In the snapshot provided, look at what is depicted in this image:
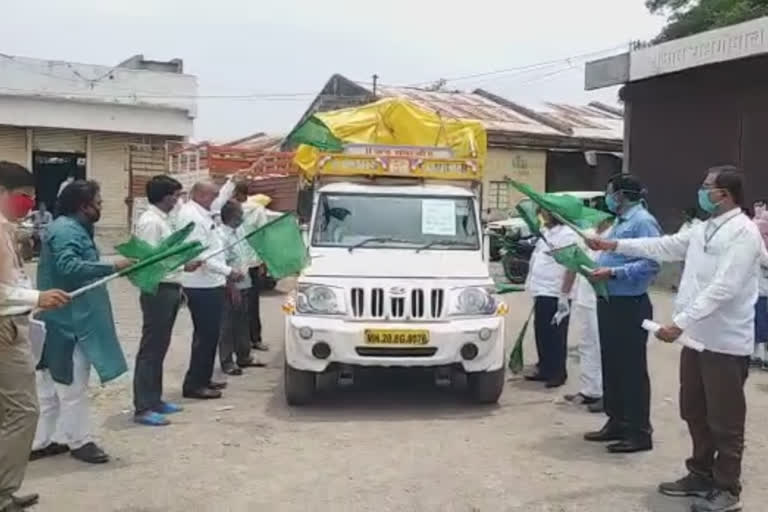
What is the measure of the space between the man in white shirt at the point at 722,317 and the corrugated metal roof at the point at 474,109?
2191cm

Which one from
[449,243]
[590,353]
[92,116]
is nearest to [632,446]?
[590,353]

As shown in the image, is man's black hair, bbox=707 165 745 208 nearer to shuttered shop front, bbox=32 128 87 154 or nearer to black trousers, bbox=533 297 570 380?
black trousers, bbox=533 297 570 380

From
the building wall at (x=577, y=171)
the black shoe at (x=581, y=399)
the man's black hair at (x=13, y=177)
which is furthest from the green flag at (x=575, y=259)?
the building wall at (x=577, y=171)

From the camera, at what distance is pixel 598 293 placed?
633 cm

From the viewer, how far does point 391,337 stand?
24.1ft

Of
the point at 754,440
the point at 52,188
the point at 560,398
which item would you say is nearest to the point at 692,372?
the point at 754,440

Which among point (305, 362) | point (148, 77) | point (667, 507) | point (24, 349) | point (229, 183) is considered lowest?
point (667, 507)

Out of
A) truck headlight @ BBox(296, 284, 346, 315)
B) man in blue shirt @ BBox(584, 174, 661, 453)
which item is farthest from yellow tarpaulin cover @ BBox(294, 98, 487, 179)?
man in blue shirt @ BBox(584, 174, 661, 453)

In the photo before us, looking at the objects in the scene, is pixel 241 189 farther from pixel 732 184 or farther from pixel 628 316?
pixel 732 184

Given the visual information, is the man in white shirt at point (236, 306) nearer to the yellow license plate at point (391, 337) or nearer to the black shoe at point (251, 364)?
the black shoe at point (251, 364)

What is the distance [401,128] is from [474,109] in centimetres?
2128

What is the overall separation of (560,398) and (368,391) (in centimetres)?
176

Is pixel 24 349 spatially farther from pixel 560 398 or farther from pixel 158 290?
pixel 560 398

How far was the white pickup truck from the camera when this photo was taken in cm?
738
